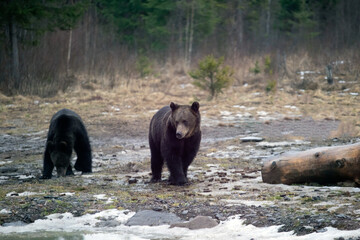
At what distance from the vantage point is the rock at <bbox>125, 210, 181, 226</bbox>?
19.7 ft

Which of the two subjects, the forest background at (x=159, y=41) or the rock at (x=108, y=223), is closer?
the rock at (x=108, y=223)

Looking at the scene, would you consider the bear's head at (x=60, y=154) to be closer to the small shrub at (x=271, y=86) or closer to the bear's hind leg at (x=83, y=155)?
the bear's hind leg at (x=83, y=155)

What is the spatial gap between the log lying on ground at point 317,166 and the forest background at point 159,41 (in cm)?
1264

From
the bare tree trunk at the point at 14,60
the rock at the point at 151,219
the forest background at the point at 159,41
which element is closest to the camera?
the rock at the point at 151,219

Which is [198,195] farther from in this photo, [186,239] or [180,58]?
[180,58]

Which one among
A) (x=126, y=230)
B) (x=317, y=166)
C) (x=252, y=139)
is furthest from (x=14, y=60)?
(x=126, y=230)

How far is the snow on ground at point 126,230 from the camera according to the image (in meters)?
5.25

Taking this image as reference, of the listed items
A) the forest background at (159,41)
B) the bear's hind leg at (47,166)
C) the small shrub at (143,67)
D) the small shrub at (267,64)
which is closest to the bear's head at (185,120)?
the bear's hind leg at (47,166)

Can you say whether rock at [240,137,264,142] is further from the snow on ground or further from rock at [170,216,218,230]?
rock at [170,216,218,230]

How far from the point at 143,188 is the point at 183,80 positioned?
58.3ft

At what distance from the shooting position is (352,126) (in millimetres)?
13680

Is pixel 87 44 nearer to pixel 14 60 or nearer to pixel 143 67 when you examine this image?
pixel 143 67

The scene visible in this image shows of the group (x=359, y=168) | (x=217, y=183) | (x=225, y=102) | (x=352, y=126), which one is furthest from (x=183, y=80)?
(x=359, y=168)

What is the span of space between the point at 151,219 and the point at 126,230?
1.12 ft
